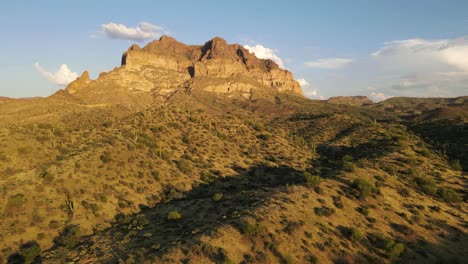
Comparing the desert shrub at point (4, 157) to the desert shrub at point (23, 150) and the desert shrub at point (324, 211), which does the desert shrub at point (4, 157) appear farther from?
the desert shrub at point (324, 211)

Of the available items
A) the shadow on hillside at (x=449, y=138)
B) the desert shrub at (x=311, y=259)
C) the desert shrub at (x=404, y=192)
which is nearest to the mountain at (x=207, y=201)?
the desert shrub at (x=311, y=259)

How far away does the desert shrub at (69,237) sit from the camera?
2512cm

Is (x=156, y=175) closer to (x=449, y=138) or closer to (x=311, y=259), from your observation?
(x=311, y=259)

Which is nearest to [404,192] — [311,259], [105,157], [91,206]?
[311,259]

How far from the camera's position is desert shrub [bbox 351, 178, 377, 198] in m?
34.1

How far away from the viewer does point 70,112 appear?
114m

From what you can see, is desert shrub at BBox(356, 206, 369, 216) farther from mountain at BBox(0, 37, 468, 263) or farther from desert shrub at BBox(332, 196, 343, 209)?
desert shrub at BBox(332, 196, 343, 209)

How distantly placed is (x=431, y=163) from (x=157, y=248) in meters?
52.1

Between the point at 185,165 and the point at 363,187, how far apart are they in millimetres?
23651

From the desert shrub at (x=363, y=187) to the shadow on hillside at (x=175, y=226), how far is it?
8.56 m

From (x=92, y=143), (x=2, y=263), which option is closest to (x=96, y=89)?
(x=92, y=143)

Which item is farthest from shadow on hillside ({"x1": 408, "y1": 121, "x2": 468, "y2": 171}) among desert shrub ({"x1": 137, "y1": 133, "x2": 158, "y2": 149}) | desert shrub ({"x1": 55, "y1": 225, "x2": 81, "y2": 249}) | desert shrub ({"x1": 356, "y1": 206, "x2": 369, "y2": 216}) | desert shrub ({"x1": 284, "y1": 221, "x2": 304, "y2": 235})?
desert shrub ({"x1": 55, "y1": 225, "x2": 81, "y2": 249})

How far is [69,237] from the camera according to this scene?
85.8ft

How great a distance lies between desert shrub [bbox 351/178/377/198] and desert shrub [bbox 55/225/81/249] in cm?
2813
